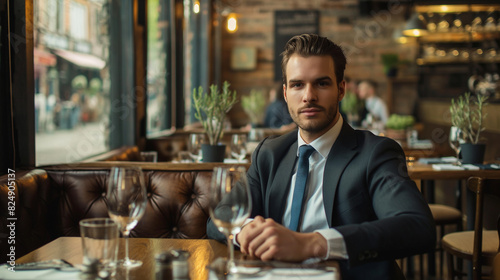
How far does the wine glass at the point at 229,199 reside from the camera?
1267 millimetres

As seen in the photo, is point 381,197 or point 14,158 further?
point 14,158

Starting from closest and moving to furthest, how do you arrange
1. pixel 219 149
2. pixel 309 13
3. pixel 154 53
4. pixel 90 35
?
pixel 219 149, pixel 90 35, pixel 154 53, pixel 309 13

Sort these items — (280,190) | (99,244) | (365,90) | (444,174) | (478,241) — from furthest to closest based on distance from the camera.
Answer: (365,90) → (444,174) → (478,241) → (280,190) → (99,244)

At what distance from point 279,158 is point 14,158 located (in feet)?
4.16

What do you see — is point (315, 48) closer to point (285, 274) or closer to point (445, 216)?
point (285, 274)

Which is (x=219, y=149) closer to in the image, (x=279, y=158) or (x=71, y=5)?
(x=279, y=158)

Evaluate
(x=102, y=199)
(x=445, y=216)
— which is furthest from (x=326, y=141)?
(x=445, y=216)

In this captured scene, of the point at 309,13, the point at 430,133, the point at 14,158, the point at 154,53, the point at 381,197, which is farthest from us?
the point at 309,13

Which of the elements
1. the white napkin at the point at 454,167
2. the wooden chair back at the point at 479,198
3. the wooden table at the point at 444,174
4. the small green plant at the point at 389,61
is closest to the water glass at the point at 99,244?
the wooden chair back at the point at 479,198

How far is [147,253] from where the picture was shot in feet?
5.00

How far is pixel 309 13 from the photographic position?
9844 millimetres

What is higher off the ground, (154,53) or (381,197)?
(154,53)

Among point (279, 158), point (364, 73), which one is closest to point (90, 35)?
point (279, 158)

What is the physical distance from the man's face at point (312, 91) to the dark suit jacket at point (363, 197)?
10cm
